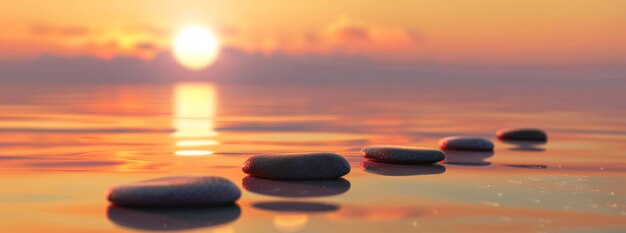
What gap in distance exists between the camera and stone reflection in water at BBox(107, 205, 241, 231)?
4742mm

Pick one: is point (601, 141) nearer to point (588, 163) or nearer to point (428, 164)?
point (588, 163)

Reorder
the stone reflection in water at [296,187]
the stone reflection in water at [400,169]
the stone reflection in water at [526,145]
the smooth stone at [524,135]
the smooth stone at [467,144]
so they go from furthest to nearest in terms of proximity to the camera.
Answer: the smooth stone at [524,135], the stone reflection in water at [526,145], the smooth stone at [467,144], the stone reflection in water at [400,169], the stone reflection in water at [296,187]

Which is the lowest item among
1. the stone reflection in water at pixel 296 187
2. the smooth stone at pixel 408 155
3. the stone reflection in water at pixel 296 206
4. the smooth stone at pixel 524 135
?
the stone reflection in water at pixel 296 206

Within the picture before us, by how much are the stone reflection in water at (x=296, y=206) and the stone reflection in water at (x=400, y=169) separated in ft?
6.20

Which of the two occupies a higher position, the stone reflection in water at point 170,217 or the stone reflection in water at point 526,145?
the stone reflection in water at point 526,145

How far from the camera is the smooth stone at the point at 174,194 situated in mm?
5234

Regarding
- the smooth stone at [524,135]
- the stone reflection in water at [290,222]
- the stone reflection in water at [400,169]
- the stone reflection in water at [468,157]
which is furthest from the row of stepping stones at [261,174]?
the smooth stone at [524,135]

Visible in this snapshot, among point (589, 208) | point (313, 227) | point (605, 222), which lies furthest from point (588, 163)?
point (313, 227)

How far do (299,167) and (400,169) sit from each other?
4.38 feet

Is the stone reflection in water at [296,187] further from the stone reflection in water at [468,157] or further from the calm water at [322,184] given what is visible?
the stone reflection in water at [468,157]

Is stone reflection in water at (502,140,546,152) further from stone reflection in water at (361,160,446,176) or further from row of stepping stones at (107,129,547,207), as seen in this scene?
stone reflection in water at (361,160,446,176)

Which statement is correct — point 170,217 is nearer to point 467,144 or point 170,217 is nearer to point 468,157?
point 468,157

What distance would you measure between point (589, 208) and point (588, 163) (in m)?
3.15

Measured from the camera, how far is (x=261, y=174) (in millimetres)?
6895
